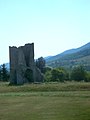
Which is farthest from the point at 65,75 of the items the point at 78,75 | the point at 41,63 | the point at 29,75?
the point at 29,75

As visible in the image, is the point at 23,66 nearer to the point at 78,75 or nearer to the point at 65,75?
the point at 78,75

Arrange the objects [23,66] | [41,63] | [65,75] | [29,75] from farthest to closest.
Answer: [65,75], [41,63], [23,66], [29,75]

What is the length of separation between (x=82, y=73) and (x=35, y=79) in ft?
48.5

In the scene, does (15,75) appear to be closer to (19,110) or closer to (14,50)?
(14,50)

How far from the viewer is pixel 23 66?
8169 centimetres

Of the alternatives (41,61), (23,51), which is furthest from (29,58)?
(41,61)

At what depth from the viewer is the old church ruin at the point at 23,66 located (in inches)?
3142

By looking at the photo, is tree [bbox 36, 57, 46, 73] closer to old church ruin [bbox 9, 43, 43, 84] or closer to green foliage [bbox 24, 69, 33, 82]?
old church ruin [bbox 9, 43, 43, 84]

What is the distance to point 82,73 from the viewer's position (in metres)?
91.4

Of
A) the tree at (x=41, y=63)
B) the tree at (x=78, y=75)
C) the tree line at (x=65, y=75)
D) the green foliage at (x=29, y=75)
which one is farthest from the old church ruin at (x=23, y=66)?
the tree at (x=78, y=75)

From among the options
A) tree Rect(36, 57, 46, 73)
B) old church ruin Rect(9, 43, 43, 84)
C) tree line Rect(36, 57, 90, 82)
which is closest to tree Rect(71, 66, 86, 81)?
tree line Rect(36, 57, 90, 82)

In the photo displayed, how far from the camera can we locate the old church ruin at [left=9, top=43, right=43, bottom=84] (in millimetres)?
79806

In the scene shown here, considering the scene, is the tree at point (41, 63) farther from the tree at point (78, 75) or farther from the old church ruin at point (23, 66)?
the old church ruin at point (23, 66)

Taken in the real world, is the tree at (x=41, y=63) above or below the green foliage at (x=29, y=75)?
above
